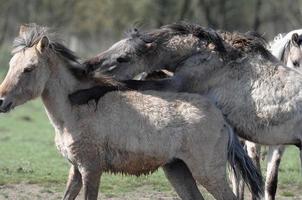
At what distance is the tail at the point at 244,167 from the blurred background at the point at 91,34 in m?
1.95

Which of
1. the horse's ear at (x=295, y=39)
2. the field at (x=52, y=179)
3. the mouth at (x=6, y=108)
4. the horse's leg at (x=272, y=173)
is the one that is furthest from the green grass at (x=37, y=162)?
the mouth at (x=6, y=108)

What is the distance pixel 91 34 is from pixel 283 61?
1788 inches

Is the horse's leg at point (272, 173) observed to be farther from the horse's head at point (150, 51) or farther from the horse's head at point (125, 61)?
the horse's head at point (125, 61)

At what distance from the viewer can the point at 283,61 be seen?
10.2 meters

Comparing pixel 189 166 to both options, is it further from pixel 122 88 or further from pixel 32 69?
pixel 32 69

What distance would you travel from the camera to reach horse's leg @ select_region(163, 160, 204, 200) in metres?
8.02

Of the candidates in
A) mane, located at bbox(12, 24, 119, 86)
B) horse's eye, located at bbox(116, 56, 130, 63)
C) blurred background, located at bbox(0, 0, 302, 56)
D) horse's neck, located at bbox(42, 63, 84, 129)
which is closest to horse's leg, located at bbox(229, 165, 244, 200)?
horse's eye, located at bbox(116, 56, 130, 63)

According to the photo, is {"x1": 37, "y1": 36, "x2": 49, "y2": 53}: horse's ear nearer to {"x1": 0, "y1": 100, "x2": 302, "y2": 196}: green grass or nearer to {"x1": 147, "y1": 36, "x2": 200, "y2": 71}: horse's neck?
{"x1": 147, "y1": 36, "x2": 200, "y2": 71}: horse's neck

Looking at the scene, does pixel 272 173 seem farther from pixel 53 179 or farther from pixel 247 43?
pixel 53 179

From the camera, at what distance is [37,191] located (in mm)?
10555

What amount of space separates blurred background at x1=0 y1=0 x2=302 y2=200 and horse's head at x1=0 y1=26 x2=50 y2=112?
2.65ft

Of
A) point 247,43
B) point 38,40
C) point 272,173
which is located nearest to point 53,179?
point 272,173

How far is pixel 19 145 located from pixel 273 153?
7387mm

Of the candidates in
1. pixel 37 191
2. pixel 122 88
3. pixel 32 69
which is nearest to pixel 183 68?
pixel 122 88
